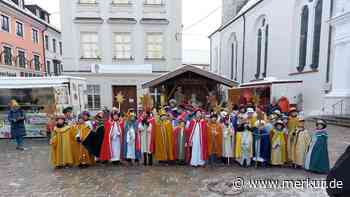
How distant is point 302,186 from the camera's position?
4.73 meters

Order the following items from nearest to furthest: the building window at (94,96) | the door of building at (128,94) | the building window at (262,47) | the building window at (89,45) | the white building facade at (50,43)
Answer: the building window at (89,45), the building window at (94,96), the door of building at (128,94), the building window at (262,47), the white building facade at (50,43)

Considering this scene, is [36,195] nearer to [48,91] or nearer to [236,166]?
[236,166]

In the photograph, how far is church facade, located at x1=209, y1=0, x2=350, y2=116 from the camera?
499 inches

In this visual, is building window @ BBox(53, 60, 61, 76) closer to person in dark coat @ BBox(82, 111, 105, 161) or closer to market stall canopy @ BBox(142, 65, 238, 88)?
market stall canopy @ BBox(142, 65, 238, 88)

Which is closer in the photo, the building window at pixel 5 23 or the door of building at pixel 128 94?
the door of building at pixel 128 94

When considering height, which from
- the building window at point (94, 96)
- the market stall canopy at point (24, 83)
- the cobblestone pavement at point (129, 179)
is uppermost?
the market stall canopy at point (24, 83)

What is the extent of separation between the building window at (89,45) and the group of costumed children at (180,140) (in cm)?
1022

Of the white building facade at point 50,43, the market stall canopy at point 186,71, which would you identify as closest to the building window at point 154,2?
the market stall canopy at point 186,71

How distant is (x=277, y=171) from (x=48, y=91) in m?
9.27

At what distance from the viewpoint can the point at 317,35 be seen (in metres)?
15.3

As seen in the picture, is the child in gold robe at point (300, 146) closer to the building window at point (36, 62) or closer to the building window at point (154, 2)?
the building window at point (154, 2)

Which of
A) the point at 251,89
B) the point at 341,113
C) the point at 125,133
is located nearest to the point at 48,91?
the point at 125,133

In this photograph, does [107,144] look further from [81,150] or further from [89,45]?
[89,45]

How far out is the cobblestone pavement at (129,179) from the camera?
14.6 ft
